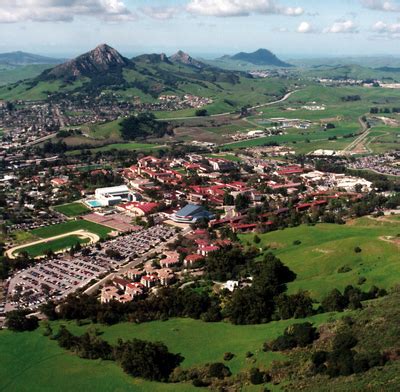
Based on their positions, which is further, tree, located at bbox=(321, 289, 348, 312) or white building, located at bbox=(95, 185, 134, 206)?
white building, located at bbox=(95, 185, 134, 206)

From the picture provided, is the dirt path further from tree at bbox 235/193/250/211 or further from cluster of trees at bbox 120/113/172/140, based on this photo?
cluster of trees at bbox 120/113/172/140

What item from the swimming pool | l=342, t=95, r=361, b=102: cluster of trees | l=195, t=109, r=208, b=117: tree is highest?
l=342, t=95, r=361, b=102: cluster of trees

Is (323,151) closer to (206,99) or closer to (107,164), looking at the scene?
(107,164)

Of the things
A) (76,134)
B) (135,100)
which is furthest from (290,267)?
(135,100)

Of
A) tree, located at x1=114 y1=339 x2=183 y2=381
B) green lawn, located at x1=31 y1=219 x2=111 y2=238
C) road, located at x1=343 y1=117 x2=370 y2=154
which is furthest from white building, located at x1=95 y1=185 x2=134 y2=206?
road, located at x1=343 y1=117 x2=370 y2=154

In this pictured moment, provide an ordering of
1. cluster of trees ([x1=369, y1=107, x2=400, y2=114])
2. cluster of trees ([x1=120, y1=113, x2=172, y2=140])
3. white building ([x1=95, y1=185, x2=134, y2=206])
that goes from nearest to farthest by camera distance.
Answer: white building ([x1=95, y1=185, x2=134, y2=206]) → cluster of trees ([x1=120, y1=113, x2=172, y2=140]) → cluster of trees ([x1=369, y1=107, x2=400, y2=114])

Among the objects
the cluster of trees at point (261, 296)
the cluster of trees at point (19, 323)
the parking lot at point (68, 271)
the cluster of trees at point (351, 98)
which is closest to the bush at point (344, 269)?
the cluster of trees at point (261, 296)
